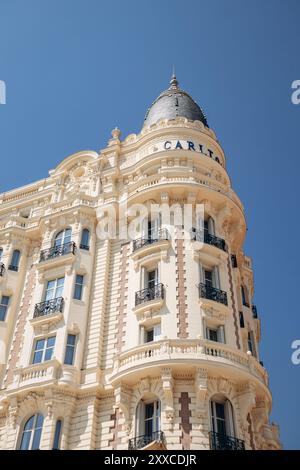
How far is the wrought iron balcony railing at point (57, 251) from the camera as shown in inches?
1350

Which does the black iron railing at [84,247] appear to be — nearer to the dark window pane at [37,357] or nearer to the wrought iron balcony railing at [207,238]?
the wrought iron balcony railing at [207,238]

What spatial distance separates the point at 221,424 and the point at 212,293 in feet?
24.1

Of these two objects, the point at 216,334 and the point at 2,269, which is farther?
the point at 2,269

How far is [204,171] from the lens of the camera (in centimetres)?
3769

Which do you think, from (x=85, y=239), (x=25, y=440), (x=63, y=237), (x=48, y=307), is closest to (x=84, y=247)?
(x=85, y=239)

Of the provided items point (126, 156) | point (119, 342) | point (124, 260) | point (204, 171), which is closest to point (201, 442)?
point (119, 342)

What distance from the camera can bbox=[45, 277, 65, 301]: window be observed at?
3256 cm

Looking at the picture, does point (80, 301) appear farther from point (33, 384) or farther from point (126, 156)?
point (126, 156)

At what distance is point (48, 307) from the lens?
103ft

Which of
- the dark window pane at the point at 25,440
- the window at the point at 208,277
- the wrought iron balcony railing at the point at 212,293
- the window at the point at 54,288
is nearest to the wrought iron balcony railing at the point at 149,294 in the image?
the wrought iron balcony railing at the point at 212,293

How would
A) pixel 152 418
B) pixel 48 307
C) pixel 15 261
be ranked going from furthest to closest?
pixel 15 261 < pixel 48 307 < pixel 152 418

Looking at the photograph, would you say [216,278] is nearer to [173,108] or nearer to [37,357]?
[37,357]

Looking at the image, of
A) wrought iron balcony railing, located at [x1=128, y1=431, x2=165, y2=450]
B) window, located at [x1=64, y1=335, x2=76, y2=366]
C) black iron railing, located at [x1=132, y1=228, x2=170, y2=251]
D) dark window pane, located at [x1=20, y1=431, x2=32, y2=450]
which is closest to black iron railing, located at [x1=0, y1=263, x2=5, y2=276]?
window, located at [x1=64, y1=335, x2=76, y2=366]
